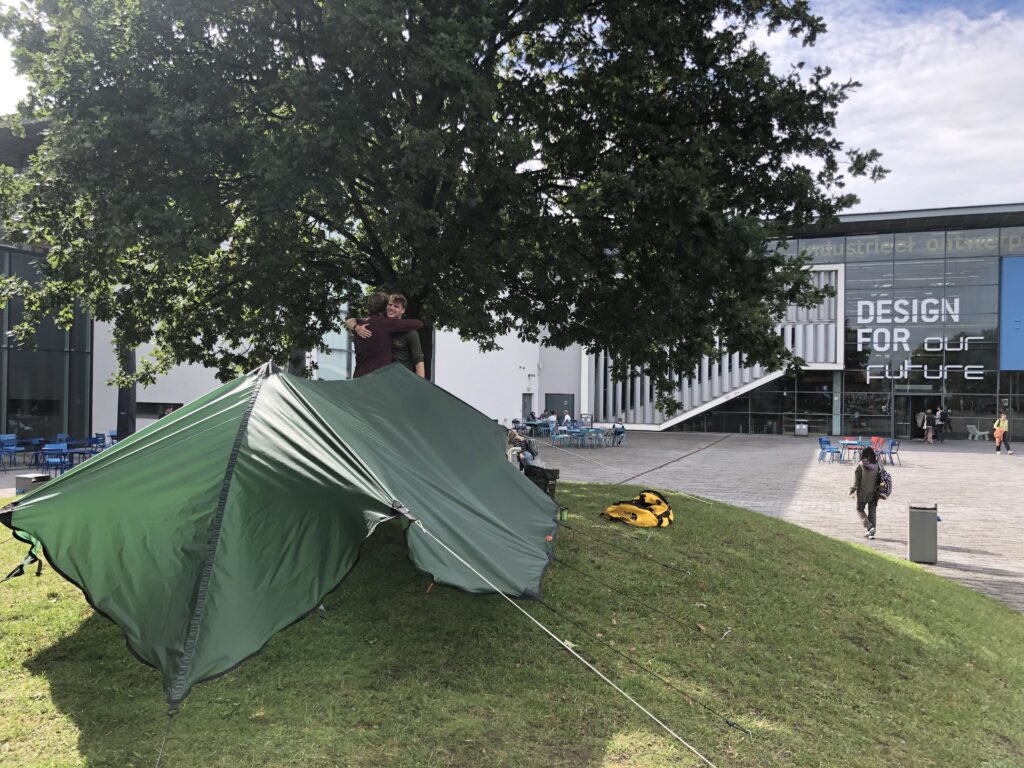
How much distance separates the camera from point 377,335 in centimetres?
696

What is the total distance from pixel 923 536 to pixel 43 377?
22.1m

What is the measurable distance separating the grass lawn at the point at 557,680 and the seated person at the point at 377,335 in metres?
1.86

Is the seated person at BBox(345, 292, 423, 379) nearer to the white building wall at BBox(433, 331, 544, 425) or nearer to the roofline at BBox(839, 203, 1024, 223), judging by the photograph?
the white building wall at BBox(433, 331, 544, 425)

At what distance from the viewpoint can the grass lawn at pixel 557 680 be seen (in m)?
4.25

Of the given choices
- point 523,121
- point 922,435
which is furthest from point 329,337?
point 922,435

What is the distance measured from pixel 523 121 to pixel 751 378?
32135 mm

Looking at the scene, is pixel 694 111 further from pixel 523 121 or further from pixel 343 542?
pixel 343 542

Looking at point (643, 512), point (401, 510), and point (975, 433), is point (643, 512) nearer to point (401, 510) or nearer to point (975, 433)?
point (401, 510)

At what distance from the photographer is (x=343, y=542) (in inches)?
170

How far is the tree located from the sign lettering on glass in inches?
1230

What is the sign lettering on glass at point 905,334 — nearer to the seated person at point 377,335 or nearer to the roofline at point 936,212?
the roofline at point 936,212

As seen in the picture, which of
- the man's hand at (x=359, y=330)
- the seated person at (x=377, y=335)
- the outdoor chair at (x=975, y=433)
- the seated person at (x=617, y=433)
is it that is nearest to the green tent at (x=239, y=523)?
the man's hand at (x=359, y=330)

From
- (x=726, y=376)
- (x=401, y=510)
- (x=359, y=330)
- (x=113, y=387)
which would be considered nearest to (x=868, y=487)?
(x=359, y=330)

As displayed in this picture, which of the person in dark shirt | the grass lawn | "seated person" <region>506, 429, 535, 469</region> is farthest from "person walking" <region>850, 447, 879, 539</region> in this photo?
the person in dark shirt
